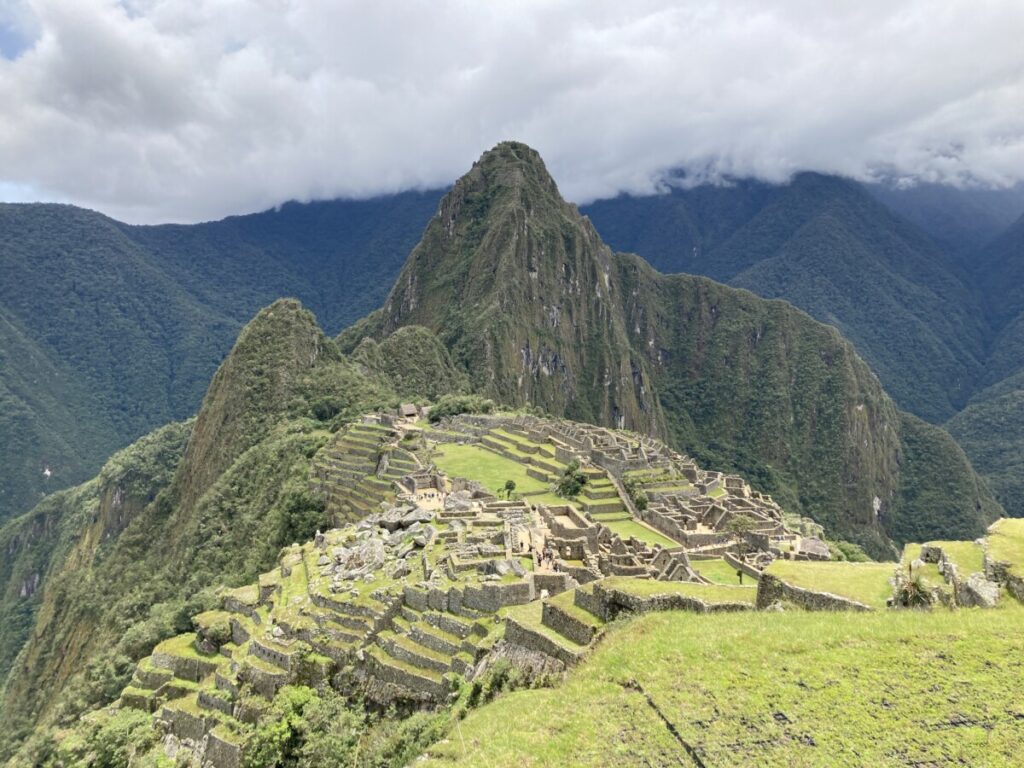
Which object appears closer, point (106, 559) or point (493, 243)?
point (106, 559)

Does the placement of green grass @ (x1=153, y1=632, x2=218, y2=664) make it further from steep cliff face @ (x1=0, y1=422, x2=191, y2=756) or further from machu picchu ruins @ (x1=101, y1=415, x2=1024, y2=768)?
steep cliff face @ (x1=0, y1=422, x2=191, y2=756)

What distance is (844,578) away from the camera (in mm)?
15711

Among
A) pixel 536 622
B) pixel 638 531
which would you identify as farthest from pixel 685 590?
pixel 638 531

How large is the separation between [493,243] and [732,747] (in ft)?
576

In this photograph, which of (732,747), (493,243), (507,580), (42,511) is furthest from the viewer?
(493,243)

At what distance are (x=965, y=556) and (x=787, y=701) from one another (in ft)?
22.7

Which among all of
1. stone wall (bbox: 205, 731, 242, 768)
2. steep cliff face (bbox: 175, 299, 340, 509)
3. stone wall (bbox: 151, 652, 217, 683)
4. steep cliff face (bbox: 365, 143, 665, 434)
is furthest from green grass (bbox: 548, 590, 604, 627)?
steep cliff face (bbox: 365, 143, 665, 434)

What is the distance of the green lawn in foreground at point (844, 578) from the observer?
1458 cm

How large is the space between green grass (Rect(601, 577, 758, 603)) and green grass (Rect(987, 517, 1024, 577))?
5087mm

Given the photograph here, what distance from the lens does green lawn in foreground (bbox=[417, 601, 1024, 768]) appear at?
33.0 ft

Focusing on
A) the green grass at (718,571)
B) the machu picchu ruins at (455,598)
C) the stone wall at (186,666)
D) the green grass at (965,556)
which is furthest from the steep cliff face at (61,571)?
the green grass at (965,556)

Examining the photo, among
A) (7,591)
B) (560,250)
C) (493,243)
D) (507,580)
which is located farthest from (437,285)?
(507,580)

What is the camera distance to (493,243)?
180 meters

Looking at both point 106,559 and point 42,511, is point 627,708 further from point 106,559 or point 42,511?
point 42,511
